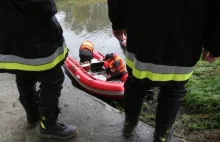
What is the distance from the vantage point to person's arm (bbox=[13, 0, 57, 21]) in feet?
5.18

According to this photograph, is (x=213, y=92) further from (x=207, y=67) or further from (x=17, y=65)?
(x=17, y=65)

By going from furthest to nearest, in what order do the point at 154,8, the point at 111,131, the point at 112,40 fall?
the point at 112,40 < the point at 111,131 < the point at 154,8

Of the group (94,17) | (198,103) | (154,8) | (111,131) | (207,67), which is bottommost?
(94,17)

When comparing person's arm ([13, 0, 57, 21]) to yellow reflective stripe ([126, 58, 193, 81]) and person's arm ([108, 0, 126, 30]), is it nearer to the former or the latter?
person's arm ([108, 0, 126, 30])

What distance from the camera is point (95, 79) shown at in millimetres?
3709

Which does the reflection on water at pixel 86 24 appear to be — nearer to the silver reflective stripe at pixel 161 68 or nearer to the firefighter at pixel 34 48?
the firefighter at pixel 34 48

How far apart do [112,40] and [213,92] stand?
10.8ft

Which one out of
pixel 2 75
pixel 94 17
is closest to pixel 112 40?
pixel 94 17

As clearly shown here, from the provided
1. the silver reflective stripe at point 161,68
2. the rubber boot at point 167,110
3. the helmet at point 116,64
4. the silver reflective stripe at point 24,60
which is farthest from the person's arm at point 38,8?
the helmet at point 116,64

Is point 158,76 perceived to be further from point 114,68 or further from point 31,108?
point 114,68

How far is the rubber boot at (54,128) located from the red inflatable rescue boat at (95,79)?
1.39 meters

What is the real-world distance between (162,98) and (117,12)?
0.66m

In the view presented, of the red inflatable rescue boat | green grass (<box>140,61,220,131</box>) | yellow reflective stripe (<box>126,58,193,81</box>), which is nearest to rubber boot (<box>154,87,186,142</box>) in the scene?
yellow reflective stripe (<box>126,58,193,81</box>)

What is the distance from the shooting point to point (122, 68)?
12.3 ft
